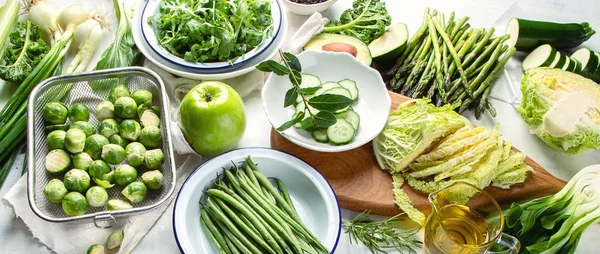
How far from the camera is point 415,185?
1965 millimetres

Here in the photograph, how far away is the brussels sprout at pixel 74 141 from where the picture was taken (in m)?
1.81

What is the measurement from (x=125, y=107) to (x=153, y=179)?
32 cm

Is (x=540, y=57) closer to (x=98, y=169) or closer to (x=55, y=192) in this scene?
(x=98, y=169)

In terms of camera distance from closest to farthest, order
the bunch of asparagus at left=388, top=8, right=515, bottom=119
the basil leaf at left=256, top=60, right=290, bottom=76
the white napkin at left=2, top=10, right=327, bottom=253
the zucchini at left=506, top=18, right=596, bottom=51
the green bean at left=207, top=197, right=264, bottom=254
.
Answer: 1. the green bean at left=207, top=197, right=264, bottom=254
2. the white napkin at left=2, top=10, right=327, bottom=253
3. the basil leaf at left=256, top=60, right=290, bottom=76
4. the bunch of asparagus at left=388, top=8, right=515, bottom=119
5. the zucchini at left=506, top=18, right=596, bottom=51

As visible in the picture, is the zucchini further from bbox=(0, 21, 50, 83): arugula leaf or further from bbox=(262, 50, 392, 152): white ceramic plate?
bbox=(0, 21, 50, 83): arugula leaf

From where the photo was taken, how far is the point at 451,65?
2.33 metres

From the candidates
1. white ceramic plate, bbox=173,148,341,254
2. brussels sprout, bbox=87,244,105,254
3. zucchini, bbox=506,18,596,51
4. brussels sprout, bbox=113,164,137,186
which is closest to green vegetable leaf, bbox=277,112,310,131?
white ceramic plate, bbox=173,148,341,254

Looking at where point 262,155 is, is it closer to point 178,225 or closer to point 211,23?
point 178,225

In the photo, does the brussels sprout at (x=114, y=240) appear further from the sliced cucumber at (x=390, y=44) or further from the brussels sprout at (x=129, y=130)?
the sliced cucumber at (x=390, y=44)

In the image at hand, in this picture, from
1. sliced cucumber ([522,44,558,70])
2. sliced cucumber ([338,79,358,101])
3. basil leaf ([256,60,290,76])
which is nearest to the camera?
basil leaf ([256,60,290,76])

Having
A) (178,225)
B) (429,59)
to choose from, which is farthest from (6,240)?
(429,59)

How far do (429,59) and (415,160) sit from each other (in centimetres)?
60

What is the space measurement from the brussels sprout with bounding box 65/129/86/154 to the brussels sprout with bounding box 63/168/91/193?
0.09 metres

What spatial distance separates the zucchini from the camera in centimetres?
251
